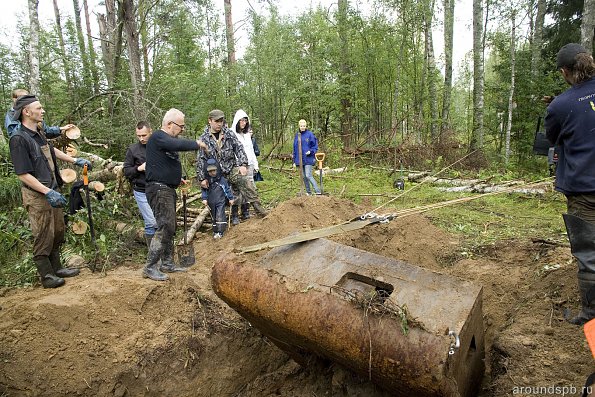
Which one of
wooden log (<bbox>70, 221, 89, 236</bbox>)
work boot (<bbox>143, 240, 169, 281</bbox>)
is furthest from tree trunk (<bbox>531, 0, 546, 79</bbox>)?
wooden log (<bbox>70, 221, 89, 236</bbox>)

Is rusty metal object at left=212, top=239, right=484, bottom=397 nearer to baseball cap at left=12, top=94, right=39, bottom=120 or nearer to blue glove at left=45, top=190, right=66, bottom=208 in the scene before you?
blue glove at left=45, top=190, right=66, bottom=208

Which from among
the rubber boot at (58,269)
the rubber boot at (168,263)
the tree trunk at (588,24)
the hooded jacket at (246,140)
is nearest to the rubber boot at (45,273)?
the rubber boot at (58,269)

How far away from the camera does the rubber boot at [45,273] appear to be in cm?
402

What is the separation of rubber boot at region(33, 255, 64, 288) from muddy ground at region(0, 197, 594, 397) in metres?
0.10

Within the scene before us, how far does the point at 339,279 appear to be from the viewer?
246 cm

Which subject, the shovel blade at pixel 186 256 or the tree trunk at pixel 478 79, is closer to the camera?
the shovel blade at pixel 186 256

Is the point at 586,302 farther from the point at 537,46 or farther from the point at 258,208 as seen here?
the point at 537,46

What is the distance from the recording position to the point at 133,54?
7.28 m

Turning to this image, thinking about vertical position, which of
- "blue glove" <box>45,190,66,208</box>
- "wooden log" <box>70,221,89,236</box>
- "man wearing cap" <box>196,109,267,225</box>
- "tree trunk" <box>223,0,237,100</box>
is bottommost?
"wooden log" <box>70,221,89,236</box>

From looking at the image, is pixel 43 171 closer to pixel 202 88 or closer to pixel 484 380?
pixel 484 380

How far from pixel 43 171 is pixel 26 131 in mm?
418

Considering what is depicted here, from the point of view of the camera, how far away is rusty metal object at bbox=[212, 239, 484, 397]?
1997 millimetres

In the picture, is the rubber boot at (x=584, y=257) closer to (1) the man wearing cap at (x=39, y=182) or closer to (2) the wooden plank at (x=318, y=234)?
(2) the wooden plank at (x=318, y=234)

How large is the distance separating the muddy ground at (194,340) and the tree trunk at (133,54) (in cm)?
391
